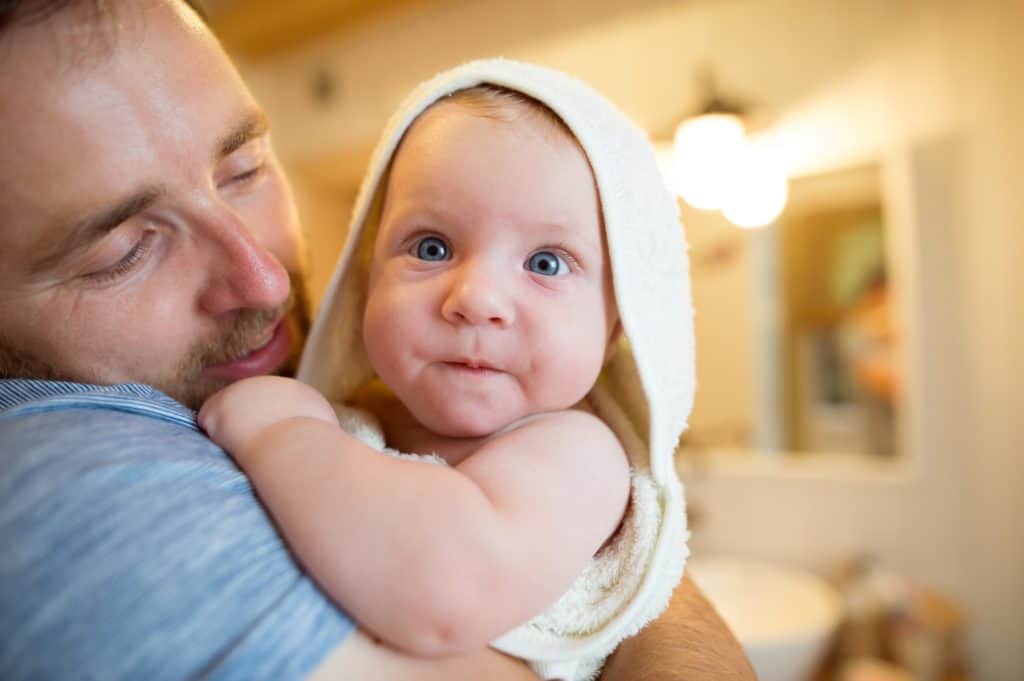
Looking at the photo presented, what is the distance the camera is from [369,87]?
9.95ft

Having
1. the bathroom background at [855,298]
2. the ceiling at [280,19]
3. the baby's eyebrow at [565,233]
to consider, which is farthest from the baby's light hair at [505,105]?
A: the ceiling at [280,19]

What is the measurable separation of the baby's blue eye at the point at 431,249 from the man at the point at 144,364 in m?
0.21

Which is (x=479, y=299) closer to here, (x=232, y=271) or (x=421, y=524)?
(x=421, y=524)

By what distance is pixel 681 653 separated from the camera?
2.72 feet

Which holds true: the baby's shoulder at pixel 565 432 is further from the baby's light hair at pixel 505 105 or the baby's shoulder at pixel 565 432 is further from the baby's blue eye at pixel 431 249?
the baby's light hair at pixel 505 105

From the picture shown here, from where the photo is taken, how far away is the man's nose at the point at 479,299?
0.66 metres

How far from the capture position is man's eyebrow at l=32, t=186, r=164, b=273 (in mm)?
705

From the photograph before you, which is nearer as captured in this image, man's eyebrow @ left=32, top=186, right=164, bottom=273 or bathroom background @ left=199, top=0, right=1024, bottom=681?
man's eyebrow @ left=32, top=186, right=164, bottom=273

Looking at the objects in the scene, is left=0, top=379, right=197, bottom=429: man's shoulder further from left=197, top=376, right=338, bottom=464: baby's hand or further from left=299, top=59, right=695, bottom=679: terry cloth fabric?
left=299, top=59, right=695, bottom=679: terry cloth fabric

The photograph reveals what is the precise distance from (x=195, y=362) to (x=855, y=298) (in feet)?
6.65

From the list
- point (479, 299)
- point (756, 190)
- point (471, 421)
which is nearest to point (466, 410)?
point (471, 421)

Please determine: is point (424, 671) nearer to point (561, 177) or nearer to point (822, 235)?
point (561, 177)

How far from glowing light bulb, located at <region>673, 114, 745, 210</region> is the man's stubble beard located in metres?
1.76

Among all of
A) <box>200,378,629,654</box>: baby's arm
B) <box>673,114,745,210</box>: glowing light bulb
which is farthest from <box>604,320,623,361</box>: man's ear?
<box>673,114,745,210</box>: glowing light bulb
